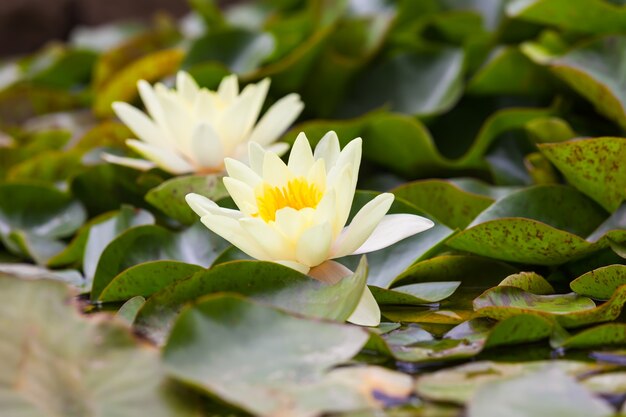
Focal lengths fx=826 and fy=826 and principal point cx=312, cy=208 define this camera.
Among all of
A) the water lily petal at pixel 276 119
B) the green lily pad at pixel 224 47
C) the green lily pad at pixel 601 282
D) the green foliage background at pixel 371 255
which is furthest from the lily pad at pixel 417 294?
the green lily pad at pixel 224 47

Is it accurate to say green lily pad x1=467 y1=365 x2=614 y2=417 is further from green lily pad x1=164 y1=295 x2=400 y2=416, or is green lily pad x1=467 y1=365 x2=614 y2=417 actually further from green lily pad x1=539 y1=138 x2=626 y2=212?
green lily pad x1=539 y1=138 x2=626 y2=212

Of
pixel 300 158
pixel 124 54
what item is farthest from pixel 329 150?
pixel 124 54

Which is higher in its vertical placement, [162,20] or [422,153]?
[162,20]


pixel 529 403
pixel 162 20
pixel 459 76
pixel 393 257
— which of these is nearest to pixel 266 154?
pixel 393 257

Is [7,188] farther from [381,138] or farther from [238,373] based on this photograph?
[238,373]

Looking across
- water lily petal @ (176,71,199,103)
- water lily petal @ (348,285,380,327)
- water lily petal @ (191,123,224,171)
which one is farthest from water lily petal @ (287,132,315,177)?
water lily petal @ (176,71,199,103)

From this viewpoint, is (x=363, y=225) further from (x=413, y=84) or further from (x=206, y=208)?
(x=413, y=84)

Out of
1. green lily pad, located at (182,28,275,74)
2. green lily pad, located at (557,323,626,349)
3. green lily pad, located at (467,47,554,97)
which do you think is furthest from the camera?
green lily pad, located at (182,28,275,74)
